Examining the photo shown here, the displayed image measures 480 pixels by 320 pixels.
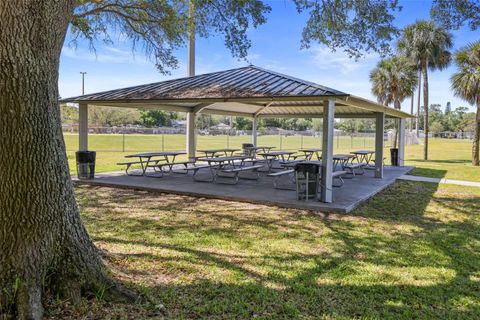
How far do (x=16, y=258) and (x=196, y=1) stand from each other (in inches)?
325

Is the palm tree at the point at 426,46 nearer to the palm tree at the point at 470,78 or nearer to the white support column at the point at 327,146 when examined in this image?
the palm tree at the point at 470,78

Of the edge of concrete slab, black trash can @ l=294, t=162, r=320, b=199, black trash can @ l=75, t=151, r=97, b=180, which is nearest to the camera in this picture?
the edge of concrete slab

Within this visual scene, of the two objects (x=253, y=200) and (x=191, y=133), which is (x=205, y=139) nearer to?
(x=191, y=133)

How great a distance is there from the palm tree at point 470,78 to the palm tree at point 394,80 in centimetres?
387

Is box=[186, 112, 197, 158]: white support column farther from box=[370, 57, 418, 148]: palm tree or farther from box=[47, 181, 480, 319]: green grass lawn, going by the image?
box=[370, 57, 418, 148]: palm tree

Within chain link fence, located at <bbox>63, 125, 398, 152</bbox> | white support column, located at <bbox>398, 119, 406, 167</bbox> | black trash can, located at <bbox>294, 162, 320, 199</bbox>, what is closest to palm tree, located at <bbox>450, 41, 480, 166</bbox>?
white support column, located at <bbox>398, 119, 406, 167</bbox>

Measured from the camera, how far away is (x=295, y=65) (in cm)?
4334

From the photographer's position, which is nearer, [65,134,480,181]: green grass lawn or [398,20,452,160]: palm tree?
[65,134,480,181]: green grass lawn

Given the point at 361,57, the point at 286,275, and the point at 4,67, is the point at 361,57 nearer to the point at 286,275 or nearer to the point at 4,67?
the point at 286,275

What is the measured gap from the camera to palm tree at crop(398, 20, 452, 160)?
957 inches

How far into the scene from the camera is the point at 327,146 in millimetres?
8156

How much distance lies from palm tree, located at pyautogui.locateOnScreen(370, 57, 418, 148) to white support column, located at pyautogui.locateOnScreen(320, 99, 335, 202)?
57.9 feet

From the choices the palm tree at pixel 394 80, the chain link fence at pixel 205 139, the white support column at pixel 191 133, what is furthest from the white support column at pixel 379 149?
the chain link fence at pixel 205 139

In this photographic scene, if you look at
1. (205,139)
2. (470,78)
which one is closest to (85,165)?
(470,78)
